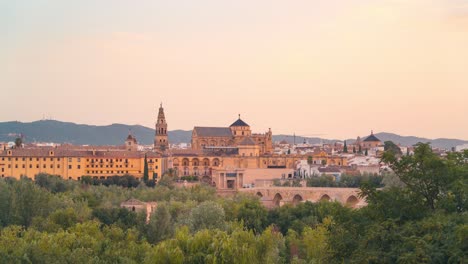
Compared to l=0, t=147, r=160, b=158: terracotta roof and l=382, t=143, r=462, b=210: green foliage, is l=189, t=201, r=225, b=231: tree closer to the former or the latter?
l=382, t=143, r=462, b=210: green foliage

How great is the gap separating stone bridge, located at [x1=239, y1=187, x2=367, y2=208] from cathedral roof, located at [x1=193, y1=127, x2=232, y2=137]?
98.3 feet

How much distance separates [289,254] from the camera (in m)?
34.2

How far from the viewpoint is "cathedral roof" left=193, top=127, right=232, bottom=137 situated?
99312 mm

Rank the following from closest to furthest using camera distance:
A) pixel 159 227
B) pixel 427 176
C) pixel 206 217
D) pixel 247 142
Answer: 1. pixel 427 176
2. pixel 159 227
3. pixel 206 217
4. pixel 247 142

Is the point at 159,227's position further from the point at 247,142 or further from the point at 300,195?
the point at 247,142

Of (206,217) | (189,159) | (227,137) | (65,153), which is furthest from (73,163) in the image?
(206,217)

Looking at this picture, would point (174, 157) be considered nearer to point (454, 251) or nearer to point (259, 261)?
point (259, 261)

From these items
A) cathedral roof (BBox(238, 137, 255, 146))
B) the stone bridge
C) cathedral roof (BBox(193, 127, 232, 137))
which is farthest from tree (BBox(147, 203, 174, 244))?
cathedral roof (BBox(193, 127, 232, 137))

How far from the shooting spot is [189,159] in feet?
291

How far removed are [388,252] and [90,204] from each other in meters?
34.6

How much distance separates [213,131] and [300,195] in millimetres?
37099

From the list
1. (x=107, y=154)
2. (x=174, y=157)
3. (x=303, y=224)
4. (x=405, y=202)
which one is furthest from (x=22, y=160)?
(x=405, y=202)

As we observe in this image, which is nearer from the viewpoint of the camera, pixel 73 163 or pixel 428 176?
pixel 428 176

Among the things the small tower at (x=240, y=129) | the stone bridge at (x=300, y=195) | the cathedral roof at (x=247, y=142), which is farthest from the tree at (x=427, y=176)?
the small tower at (x=240, y=129)
